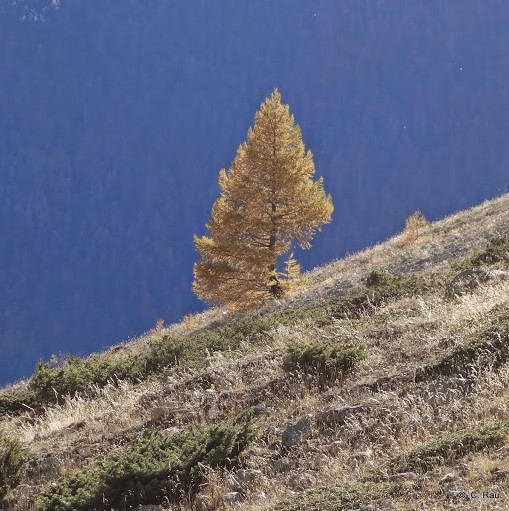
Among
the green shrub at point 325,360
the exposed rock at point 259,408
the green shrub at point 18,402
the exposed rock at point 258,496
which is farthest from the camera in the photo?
the green shrub at point 18,402

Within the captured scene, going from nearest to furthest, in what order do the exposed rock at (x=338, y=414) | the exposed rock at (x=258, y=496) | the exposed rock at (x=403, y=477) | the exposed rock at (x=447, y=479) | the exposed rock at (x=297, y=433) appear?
the exposed rock at (x=447, y=479) → the exposed rock at (x=403, y=477) → the exposed rock at (x=258, y=496) → the exposed rock at (x=297, y=433) → the exposed rock at (x=338, y=414)

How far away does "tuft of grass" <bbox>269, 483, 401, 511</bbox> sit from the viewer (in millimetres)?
5855

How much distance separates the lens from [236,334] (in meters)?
15.4

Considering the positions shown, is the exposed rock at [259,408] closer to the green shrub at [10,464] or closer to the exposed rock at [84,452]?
the exposed rock at [84,452]

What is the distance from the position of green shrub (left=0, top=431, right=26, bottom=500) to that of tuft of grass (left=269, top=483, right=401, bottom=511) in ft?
12.4

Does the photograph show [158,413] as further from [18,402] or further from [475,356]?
[18,402]

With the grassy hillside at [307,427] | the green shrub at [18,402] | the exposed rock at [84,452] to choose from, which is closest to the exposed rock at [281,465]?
the grassy hillside at [307,427]

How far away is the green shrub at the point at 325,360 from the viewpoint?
31.7 ft

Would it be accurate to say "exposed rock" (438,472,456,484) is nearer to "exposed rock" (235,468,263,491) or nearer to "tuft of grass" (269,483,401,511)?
"tuft of grass" (269,483,401,511)

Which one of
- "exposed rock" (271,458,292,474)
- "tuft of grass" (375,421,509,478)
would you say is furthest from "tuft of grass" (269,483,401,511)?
"exposed rock" (271,458,292,474)

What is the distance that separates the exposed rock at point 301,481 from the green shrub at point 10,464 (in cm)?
346

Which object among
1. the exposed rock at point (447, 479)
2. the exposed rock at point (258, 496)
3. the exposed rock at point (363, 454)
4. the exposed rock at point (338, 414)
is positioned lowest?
the exposed rock at point (447, 479)

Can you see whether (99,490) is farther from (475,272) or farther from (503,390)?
(475,272)

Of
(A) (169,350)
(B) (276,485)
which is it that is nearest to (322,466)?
(B) (276,485)
